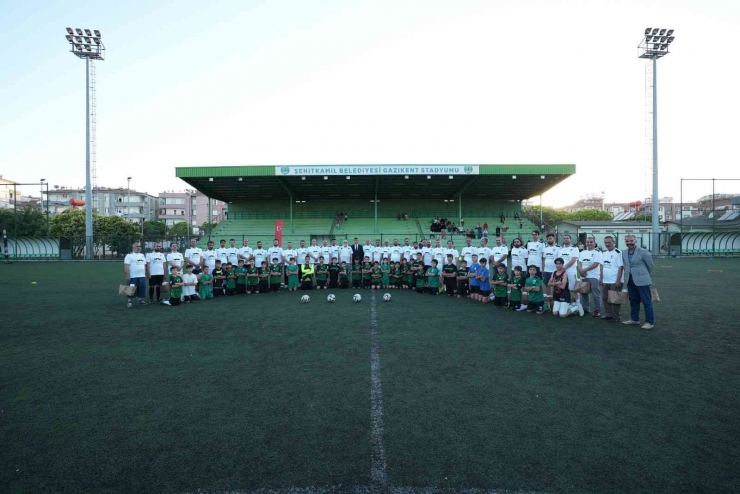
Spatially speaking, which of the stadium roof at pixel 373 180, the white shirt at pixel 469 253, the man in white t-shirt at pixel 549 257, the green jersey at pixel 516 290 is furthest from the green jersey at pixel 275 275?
the stadium roof at pixel 373 180

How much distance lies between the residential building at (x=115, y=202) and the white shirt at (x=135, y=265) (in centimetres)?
7596

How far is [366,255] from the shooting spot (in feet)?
49.3

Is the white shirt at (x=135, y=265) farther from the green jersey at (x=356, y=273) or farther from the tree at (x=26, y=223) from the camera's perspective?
the tree at (x=26, y=223)

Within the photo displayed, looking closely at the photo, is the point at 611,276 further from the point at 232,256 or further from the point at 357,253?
the point at 232,256

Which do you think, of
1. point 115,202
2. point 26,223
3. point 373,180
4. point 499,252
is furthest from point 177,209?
point 499,252

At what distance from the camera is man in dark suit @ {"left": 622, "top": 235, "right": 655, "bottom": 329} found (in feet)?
25.3

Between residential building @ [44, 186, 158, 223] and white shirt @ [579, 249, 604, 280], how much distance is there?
82911mm

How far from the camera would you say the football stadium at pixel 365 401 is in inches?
117

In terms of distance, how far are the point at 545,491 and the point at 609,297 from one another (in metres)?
6.67

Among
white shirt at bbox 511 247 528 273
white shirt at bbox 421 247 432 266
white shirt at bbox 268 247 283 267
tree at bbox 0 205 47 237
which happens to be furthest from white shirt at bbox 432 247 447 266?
tree at bbox 0 205 47 237

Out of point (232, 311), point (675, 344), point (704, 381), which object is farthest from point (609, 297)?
point (232, 311)

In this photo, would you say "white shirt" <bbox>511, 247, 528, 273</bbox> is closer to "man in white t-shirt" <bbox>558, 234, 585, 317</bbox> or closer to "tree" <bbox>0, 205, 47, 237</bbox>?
"man in white t-shirt" <bbox>558, 234, 585, 317</bbox>

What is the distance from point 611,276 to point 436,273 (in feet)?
16.8

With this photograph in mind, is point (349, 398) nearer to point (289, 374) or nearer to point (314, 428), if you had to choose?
point (314, 428)
